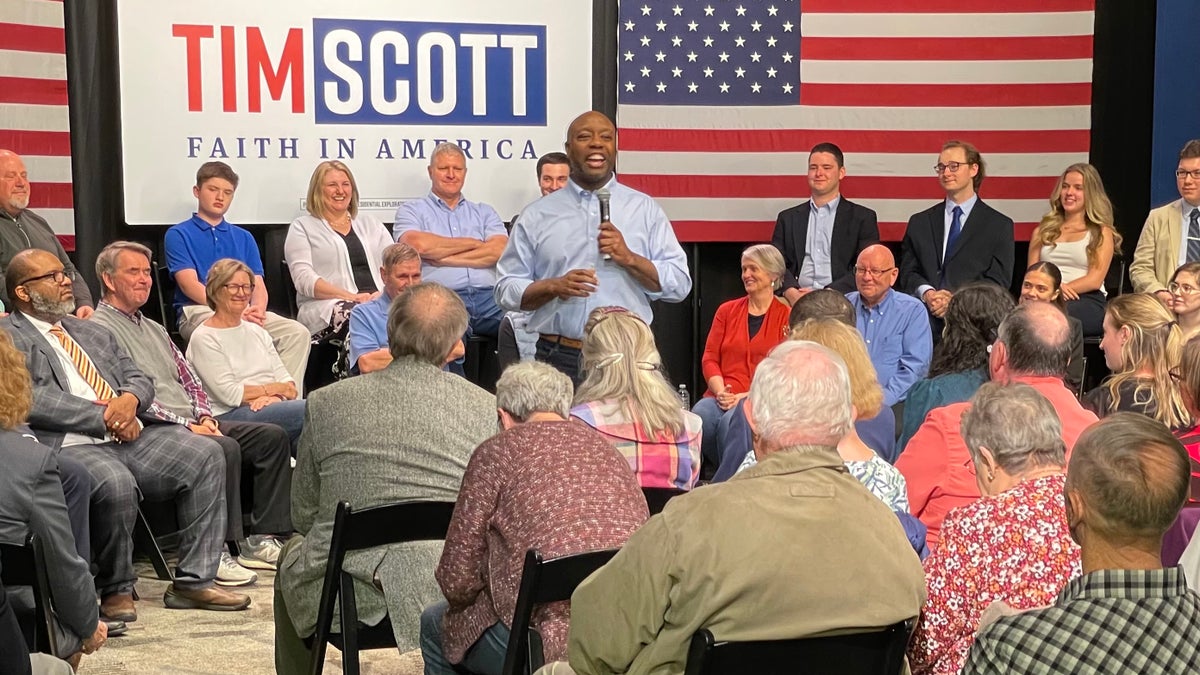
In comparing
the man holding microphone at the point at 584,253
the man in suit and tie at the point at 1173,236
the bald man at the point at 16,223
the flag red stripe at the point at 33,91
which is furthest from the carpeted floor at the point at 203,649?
the man in suit and tie at the point at 1173,236

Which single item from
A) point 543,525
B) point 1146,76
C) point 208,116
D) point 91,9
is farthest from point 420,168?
point 543,525

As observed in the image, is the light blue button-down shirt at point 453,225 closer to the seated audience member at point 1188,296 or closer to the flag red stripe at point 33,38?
the flag red stripe at point 33,38

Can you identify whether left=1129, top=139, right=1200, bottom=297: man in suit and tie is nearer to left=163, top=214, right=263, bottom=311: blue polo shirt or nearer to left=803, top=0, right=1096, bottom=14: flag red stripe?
left=803, top=0, right=1096, bottom=14: flag red stripe

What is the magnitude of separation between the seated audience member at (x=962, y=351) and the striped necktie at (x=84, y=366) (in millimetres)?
2600

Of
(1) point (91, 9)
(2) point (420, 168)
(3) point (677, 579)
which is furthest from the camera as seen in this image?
(2) point (420, 168)

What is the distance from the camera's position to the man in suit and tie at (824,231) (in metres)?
7.04

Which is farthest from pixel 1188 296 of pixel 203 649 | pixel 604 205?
pixel 203 649

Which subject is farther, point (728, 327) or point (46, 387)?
point (728, 327)

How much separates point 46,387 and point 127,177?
2.57 metres

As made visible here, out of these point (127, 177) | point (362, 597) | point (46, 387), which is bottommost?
point (362, 597)

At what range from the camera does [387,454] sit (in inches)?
126

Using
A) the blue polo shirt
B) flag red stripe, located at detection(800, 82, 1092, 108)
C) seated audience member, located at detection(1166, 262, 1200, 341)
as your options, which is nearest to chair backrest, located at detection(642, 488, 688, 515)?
seated audience member, located at detection(1166, 262, 1200, 341)

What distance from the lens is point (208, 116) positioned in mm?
6875

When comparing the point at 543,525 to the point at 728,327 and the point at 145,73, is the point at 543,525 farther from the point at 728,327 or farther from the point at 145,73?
the point at 145,73
